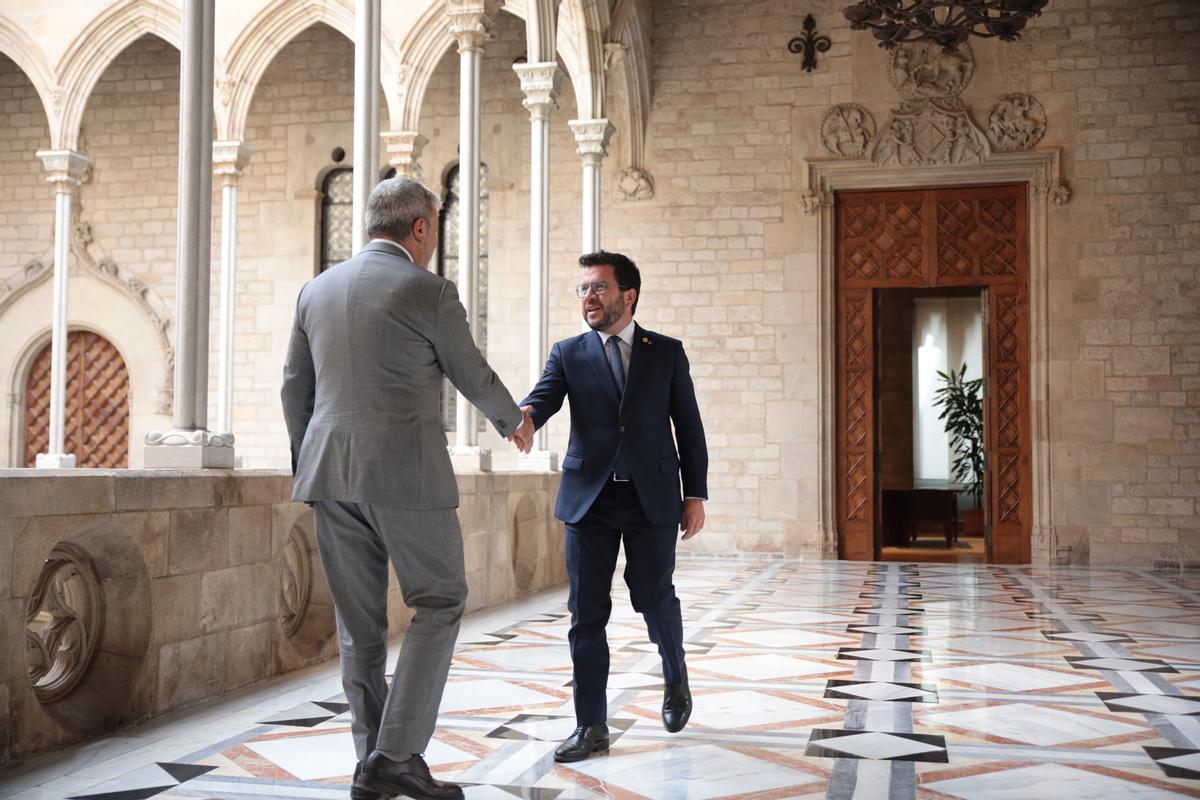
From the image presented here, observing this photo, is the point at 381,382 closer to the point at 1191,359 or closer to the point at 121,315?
the point at 1191,359

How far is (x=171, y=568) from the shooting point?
3680mm

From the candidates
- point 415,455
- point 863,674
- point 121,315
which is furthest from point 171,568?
point 121,315

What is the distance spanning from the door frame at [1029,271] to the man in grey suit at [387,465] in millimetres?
8984

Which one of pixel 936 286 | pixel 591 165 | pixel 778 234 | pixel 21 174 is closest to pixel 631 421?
pixel 591 165

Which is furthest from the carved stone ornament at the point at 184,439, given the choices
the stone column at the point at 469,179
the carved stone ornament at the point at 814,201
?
the carved stone ornament at the point at 814,201

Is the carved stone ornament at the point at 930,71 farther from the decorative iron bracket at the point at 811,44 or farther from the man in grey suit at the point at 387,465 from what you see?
the man in grey suit at the point at 387,465

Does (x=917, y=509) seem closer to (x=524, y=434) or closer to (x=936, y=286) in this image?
(x=936, y=286)

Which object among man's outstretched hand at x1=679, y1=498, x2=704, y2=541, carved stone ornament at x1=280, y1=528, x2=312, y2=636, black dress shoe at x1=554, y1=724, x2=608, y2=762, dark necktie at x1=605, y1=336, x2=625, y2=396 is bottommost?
black dress shoe at x1=554, y1=724, x2=608, y2=762

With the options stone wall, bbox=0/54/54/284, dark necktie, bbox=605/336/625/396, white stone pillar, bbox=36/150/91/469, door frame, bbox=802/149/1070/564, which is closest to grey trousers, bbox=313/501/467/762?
dark necktie, bbox=605/336/625/396

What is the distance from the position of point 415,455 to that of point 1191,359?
998 cm

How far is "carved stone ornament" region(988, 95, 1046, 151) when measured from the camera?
11.0 m

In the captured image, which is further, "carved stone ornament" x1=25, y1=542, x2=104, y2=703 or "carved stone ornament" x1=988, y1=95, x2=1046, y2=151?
"carved stone ornament" x1=988, y1=95, x2=1046, y2=151

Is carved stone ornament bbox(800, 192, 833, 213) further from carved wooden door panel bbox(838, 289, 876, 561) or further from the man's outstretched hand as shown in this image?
the man's outstretched hand

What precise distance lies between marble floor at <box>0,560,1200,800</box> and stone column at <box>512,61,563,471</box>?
2.93 metres
